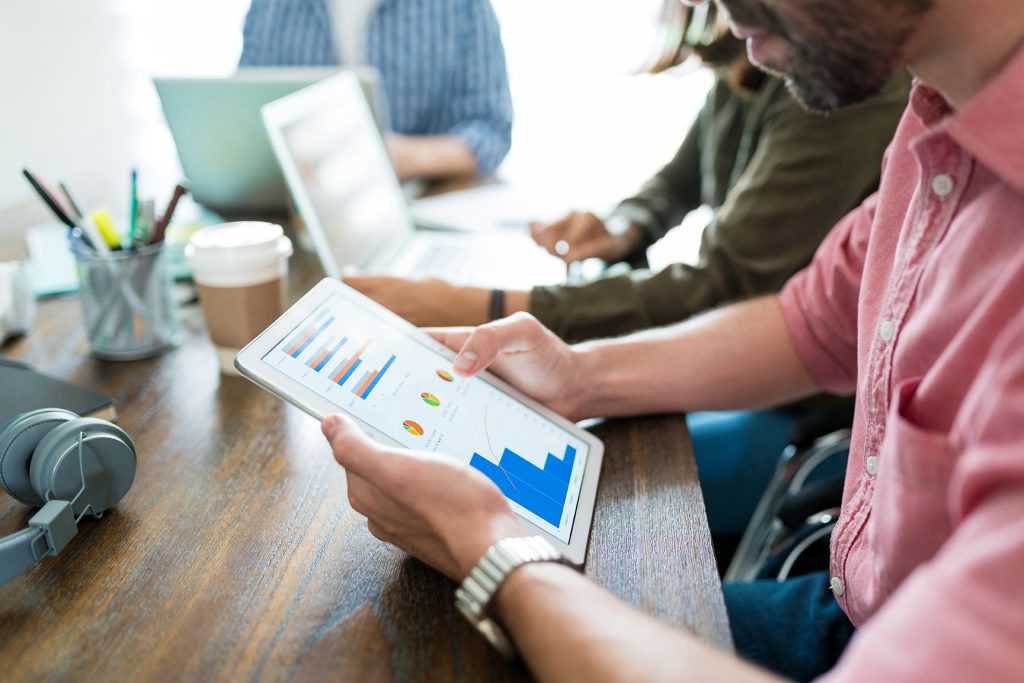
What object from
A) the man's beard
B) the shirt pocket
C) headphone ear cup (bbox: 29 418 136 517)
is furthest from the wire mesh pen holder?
the shirt pocket

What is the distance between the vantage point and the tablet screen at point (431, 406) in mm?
708

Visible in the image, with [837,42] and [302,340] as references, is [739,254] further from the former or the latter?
[302,340]

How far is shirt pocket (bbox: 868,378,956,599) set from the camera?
1.91 ft

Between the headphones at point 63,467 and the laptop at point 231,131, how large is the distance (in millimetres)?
842

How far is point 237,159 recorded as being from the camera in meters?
1.50

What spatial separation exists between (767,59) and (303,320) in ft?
1.48

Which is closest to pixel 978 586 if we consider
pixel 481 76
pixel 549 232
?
pixel 549 232

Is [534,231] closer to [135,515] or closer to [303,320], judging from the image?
[303,320]

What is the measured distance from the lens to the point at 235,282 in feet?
3.23

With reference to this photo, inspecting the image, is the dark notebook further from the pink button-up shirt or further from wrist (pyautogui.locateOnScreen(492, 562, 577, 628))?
the pink button-up shirt

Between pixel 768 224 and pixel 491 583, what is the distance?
795 mm

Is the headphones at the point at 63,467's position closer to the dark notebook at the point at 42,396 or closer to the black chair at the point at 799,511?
the dark notebook at the point at 42,396

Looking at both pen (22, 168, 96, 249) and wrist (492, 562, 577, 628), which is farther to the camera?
pen (22, 168, 96, 249)

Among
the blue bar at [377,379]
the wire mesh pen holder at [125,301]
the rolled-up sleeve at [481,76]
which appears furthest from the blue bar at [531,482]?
the rolled-up sleeve at [481,76]
